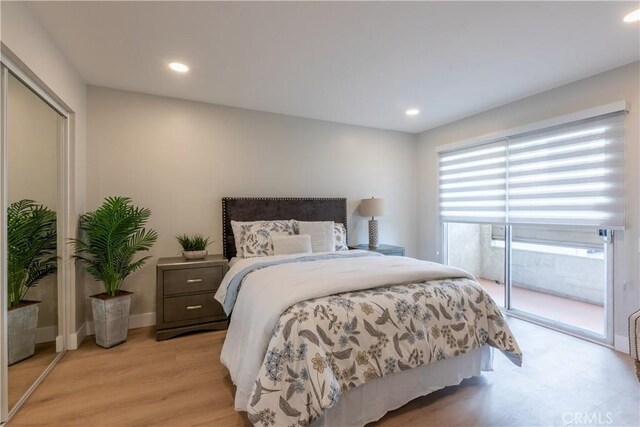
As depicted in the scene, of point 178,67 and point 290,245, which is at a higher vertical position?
point 178,67

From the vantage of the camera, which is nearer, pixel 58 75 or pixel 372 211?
pixel 58 75

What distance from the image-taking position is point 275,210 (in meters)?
3.74

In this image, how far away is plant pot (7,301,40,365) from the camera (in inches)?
73.5

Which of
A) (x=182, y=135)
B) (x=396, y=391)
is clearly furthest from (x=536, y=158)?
(x=182, y=135)

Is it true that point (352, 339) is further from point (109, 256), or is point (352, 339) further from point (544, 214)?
point (544, 214)

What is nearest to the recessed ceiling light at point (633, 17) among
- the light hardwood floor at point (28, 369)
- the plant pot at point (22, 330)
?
the plant pot at point (22, 330)

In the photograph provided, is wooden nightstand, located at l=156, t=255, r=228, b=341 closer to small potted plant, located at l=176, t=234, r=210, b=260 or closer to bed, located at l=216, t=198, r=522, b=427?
small potted plant, located at l=176, t=234, r=210, b=260

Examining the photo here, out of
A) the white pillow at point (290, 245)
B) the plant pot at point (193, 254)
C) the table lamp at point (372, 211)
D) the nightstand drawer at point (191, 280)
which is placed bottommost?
the nightstand drawer at point (191, 280)

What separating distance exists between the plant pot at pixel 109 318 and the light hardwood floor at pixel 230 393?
0.11m

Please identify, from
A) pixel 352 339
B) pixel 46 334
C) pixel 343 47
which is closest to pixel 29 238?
pixel 46 334

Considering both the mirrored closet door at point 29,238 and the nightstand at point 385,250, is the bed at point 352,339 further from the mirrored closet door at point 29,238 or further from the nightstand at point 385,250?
the nightstand at point 385,250

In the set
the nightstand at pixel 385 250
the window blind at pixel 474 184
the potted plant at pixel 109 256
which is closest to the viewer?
the potted plant at pixel 109 256

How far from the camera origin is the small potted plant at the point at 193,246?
10.3 feet

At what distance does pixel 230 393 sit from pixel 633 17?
3668 millimetres
